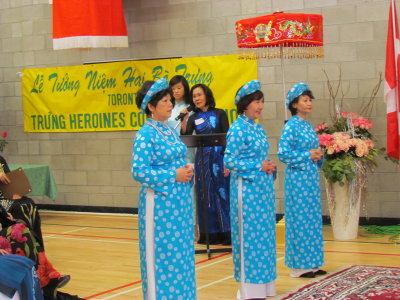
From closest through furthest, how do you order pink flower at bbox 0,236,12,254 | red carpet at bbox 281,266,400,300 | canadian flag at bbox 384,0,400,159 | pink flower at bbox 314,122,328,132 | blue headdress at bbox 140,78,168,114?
blue headdress at bbox 140,78,168,114 → pink flower at bbox 0,236,12,254 → red carpet at bbox 281,266,400,300 → canadian flag at bbox 384,0,400,159 → pink flower at bbox 314,122,328,132

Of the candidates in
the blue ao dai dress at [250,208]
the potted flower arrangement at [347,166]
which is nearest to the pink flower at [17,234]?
the blue ao dai dress at [250,208]

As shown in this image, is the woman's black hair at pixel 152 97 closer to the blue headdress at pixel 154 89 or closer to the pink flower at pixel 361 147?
the blue headdress at pixel 154 89

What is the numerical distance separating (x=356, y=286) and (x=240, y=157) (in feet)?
3.65

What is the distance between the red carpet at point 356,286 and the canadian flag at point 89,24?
403cm

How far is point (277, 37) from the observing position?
19.8ft

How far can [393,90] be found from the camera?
18.0 ft

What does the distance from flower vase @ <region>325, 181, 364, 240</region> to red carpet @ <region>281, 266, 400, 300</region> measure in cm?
143

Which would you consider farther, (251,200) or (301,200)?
(301,200)

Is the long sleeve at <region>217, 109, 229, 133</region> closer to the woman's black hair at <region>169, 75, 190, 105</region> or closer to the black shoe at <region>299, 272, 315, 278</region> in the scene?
the woman's black hair at <region>169, 75, 190, 105</region>

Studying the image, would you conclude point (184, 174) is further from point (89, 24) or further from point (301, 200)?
point (89, 24)

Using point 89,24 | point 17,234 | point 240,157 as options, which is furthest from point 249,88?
point 89,24

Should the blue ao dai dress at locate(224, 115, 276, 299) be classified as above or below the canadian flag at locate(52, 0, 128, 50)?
below

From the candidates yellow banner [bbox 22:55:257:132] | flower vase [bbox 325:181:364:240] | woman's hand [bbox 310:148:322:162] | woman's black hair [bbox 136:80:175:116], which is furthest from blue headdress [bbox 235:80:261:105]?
yellow banner [bbox 22:55:257:132]

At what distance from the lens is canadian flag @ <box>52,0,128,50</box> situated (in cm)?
811
